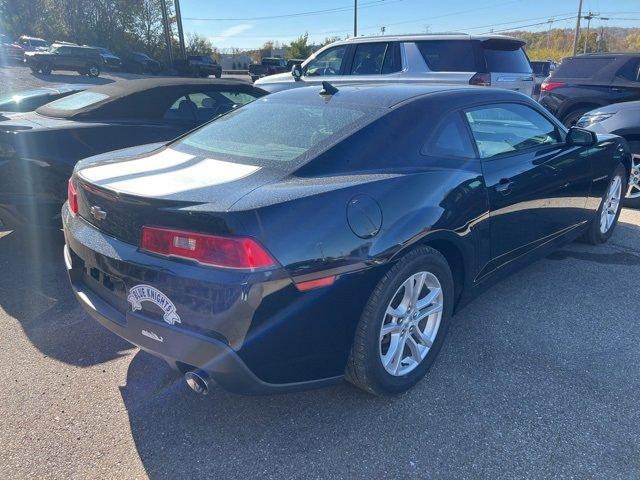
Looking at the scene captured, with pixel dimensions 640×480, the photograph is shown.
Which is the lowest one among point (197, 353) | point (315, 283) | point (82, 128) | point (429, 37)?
point (197, 353)

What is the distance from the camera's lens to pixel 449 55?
7.86 metres

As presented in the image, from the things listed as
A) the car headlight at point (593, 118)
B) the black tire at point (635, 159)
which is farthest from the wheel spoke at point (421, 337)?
the car headlight at point (593, 118)

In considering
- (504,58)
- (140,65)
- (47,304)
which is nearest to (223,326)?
(47,304)

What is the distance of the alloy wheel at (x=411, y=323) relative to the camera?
8.07 ft

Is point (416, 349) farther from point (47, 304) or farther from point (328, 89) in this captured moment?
point (47, 304)

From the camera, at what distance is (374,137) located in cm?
250

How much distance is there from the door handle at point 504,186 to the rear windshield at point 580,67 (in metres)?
7.53

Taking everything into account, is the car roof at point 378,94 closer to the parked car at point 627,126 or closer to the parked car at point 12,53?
the parked car at point 627,126

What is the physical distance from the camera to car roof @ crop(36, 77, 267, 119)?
4.59 m

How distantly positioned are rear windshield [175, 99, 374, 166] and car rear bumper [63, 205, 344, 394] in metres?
0.74

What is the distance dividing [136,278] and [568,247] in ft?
13.2

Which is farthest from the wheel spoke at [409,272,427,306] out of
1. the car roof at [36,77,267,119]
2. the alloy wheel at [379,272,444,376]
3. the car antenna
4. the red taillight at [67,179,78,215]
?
the car roof at [36,77,267,119]

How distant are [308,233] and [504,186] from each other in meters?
1.57

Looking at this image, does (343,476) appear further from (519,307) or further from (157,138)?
(157,138)
